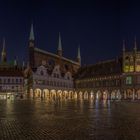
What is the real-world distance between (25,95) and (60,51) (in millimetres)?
44044

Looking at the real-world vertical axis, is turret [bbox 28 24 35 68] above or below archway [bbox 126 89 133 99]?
above

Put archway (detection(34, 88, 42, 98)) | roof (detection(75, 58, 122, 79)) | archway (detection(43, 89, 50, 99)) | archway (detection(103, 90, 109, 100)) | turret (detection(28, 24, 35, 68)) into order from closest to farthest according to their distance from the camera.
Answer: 1. archway (detection(34, 88, 42, 98))
2. roof (detection(75, 58, 122, 79))
3. archway (detection(103, 90, 109, 100))
4. archway (detection(43, 89, 50, 99))
5. turret (detection(28, 24, 35, 68))

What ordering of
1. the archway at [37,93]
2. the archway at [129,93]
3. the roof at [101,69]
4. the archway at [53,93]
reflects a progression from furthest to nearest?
the archway at [53,93], the roof at [101,69], the archway at [37,93], the archway at [129,93]

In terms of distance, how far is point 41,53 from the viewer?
124 metres

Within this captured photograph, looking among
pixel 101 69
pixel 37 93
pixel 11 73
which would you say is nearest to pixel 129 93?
pixel 101 69

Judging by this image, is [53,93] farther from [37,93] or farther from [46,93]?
[37,93]

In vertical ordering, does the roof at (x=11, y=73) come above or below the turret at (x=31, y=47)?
Answer: below

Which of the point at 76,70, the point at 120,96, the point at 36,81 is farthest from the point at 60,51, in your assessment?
the point at 120,96

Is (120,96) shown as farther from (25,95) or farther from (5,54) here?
(5,54)

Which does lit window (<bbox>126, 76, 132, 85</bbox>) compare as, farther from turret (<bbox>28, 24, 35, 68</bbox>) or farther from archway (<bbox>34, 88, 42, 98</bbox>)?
turret (<bbox>28, 24, 35, 68</bbox>)

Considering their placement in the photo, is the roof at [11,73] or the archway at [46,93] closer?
the roof at [11,73]

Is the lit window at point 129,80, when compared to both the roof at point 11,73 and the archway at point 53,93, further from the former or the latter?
the roof at point 11,73

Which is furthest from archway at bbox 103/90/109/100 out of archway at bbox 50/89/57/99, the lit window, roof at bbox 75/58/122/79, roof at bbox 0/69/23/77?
roof at bbox 0/69/23/77

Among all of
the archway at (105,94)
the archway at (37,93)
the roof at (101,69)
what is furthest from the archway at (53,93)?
the archway at (105,94)
